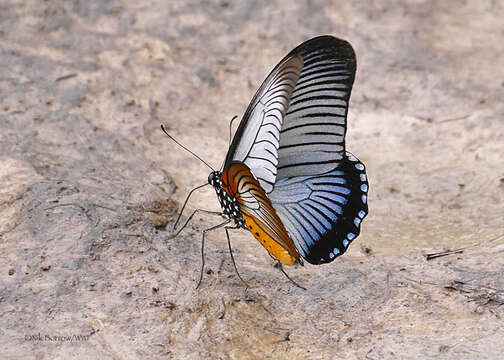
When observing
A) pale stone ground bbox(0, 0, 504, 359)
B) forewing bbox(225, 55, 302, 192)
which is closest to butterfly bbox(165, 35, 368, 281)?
forewing bbox(225, 55, 302, 192)

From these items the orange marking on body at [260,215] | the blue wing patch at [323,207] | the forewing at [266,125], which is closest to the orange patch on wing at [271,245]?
the orange marking on body at [260,215]

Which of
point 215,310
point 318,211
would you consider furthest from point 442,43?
point 215,310

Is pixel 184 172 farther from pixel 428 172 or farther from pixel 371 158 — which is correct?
pixel 428 172

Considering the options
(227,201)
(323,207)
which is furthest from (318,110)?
(227,201)

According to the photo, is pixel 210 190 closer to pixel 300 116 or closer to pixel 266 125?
pixel 300 116

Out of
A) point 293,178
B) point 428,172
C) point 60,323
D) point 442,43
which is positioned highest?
point 442,43

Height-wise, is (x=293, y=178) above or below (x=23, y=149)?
above

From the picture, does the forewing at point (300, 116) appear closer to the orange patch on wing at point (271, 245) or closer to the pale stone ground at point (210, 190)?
the orange patch on wing at point (271, 245)
